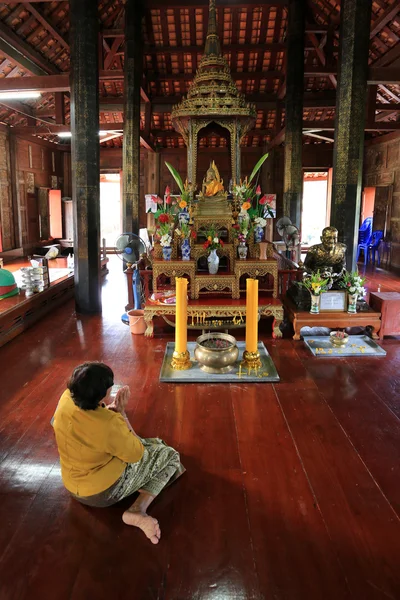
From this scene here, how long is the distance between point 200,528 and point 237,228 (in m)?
4.54

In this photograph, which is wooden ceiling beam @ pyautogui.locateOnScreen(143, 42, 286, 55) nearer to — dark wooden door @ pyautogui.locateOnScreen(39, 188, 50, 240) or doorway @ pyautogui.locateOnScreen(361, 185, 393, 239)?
doorway @ pyautogui.locateOnScreen(361, 185, 393, 239)

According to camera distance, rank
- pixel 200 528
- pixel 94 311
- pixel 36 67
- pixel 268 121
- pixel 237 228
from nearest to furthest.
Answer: pixel 200 528 < pixel 237 228 < pixel 94 311 < pixel 36 67 < pixel 268 121

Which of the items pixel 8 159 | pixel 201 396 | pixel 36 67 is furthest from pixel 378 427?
pixel 8 159

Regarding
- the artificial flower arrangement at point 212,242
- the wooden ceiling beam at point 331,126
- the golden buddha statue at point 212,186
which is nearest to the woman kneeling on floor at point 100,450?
the artificial flower arrangement at point 212,242

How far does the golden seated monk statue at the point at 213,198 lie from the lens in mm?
6355

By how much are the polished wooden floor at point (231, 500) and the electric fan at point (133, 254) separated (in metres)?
2.05

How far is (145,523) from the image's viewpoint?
88.0 inches

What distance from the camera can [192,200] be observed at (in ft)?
21.8

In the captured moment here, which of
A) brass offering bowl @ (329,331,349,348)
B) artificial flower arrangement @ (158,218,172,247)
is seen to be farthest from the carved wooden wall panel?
brass offering bowl @ (329,331,349,348)

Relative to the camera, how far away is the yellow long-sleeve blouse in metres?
2.14

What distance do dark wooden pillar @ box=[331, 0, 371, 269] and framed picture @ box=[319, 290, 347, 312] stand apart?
1.20m

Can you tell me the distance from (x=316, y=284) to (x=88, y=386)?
3921 mm

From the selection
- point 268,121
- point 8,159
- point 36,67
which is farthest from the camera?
point 268,121

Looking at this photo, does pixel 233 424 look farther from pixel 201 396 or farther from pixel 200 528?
pixel 200 528
